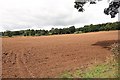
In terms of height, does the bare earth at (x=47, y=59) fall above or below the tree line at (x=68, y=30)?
below

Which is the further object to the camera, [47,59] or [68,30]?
[68,30]

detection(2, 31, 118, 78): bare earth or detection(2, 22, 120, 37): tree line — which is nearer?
detection(2, 31, 118, 78): bare earth

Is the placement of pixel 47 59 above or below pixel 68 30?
below

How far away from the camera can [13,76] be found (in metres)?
15.6

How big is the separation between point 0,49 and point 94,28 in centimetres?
2862

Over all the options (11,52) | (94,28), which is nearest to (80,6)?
(11,52)

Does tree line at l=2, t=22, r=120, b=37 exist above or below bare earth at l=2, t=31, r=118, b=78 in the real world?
above

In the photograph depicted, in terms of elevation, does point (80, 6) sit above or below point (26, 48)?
above

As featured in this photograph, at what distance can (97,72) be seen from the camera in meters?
15.7

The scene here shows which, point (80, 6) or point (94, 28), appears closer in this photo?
point (80, 6)

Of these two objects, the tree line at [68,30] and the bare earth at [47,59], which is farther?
the tree line at [68,30]

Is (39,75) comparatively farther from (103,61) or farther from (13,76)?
(103,61)

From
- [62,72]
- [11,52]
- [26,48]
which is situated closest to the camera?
[62,72]

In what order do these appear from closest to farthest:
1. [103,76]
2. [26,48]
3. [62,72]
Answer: [103,76]
[62,72]
[26,48]
